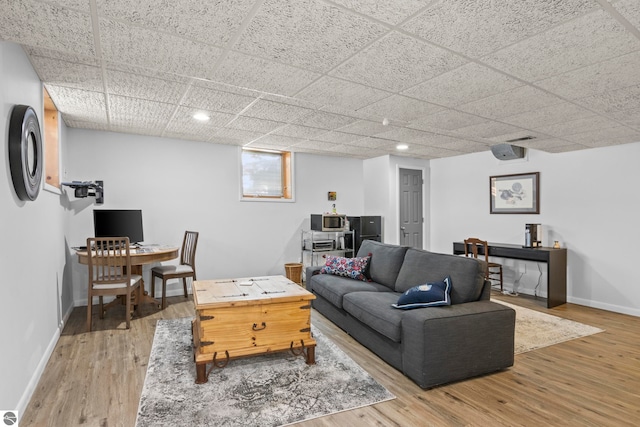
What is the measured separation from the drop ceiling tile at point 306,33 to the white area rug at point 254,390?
2.29 m

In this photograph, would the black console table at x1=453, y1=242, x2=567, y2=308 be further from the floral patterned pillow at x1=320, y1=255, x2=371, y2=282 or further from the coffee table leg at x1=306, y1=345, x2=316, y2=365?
the coffee table leg at x1=306, y1=345, x2=316, y2=365

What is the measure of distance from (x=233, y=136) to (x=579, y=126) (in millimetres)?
4201

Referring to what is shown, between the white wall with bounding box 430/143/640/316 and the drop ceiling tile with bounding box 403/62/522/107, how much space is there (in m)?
2.90

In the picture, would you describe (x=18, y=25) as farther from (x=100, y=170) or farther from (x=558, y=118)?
(x=558, y=118)

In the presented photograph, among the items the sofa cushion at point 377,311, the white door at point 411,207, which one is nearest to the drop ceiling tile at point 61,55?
the sofa cushion at point 377,311

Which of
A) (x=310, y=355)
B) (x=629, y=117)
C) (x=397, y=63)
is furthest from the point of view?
(x=629, y=117)

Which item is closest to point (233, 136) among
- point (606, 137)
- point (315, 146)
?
point (315, 146)

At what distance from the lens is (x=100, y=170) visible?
472 centimetres

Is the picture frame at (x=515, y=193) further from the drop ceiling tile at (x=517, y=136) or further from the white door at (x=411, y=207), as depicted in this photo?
the white door at (x=411, y=207)

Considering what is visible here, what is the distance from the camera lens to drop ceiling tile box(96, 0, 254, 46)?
1719 mm

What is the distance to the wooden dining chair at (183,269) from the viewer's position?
4443 mm

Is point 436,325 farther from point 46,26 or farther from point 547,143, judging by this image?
point 547,143

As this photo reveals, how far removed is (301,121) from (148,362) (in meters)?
2.85

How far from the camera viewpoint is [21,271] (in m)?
2.28
